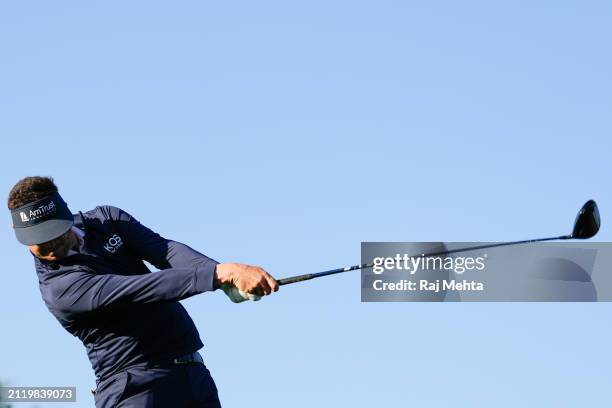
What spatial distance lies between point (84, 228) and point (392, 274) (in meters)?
12.3

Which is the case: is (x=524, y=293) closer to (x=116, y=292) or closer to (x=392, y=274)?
(x=392, y=274)

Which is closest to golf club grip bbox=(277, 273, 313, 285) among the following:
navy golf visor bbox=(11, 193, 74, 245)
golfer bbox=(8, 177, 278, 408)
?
golfer bbox=(8, 177, 278, 408)

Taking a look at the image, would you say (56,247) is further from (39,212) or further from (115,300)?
(115,300)

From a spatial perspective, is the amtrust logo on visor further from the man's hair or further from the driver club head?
the driver club head

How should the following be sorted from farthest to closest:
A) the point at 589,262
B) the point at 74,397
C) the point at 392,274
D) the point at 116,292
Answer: the point at 589,262
the point at 392,274
the point at 74,397
the point at 116,292

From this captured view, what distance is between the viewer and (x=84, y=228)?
985 cm

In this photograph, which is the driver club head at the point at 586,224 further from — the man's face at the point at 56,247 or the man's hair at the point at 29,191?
the man's hair at the point at 29,191

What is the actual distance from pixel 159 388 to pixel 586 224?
393cm

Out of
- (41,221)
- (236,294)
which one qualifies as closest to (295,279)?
(236,294)

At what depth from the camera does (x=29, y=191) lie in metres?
9.76

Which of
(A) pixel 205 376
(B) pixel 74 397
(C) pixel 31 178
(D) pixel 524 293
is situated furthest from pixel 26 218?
(D) pixel 524 293

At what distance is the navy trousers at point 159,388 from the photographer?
31.6 ft

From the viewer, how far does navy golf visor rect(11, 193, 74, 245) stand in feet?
31.3

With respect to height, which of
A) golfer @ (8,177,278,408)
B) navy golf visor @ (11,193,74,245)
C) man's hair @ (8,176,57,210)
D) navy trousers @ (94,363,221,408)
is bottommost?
navy trousers @ (94,363,221,408)
